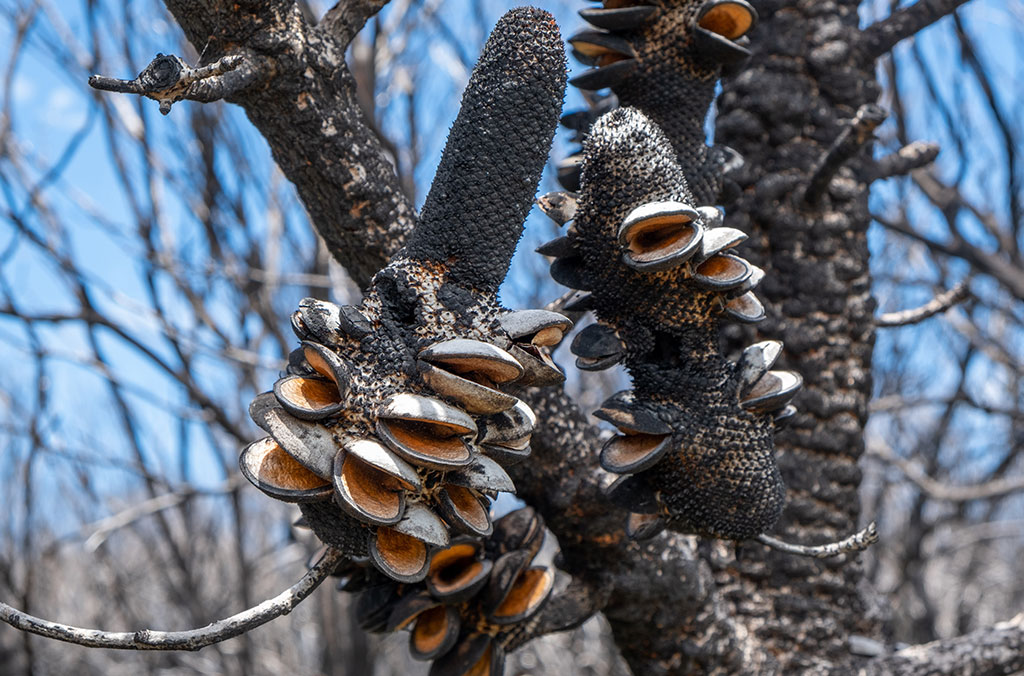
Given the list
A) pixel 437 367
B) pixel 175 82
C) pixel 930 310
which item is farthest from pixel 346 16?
pixel 930 310

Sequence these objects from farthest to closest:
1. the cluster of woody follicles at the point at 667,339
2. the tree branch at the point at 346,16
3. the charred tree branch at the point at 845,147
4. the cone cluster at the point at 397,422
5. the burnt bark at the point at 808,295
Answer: the burnt bark at the point at 808,295, the charred tree branch at the point at 845,147, the tree branch at the point at 346,16, the cluster of woody follicles at the point at 667,339, the cone cluster at the point at 397,422

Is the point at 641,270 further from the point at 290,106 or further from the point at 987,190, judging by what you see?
the point at 987,190

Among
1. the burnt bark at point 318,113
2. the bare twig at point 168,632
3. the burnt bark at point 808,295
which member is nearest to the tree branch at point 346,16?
the burnt bark at point 318,113

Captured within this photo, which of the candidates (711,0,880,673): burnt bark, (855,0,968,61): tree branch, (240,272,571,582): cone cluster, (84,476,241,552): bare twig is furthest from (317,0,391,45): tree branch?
(84,476,241,552): bare twig

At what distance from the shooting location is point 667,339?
100 centimetres

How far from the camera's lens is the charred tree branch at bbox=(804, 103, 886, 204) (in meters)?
1.28

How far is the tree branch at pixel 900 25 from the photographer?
5.04 feet

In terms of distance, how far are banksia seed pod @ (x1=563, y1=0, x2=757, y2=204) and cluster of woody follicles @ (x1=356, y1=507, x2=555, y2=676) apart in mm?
470

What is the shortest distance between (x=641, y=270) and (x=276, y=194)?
309 centimetres

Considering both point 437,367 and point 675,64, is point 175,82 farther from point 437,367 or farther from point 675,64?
point 675,64

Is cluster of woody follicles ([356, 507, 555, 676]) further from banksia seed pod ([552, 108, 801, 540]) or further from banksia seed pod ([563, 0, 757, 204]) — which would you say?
banksia seed pod ([563, 0, 757, 204])

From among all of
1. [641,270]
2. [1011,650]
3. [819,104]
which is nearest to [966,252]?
[819,104]

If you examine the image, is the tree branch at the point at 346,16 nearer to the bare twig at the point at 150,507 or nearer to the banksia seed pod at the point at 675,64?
the banksia seed pod at the point at 675,64

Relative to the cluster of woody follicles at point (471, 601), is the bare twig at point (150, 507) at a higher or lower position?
higher
